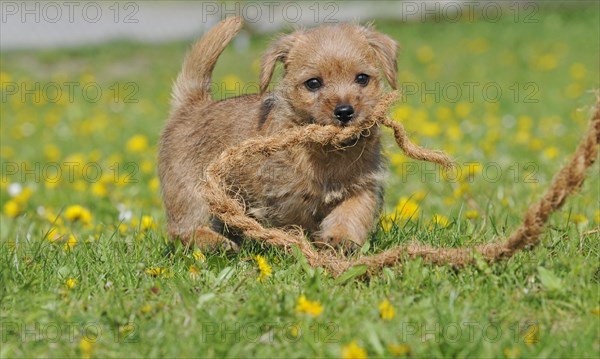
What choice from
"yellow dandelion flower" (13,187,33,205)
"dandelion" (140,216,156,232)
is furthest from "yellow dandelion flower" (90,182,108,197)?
"dandelion" (140,216,156,232)

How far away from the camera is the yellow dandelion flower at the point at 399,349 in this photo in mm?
2404

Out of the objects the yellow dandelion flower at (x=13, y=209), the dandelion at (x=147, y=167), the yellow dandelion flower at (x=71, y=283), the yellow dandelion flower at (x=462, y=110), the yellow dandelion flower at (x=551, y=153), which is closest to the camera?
the yellow dandelion flower at (x=71, y=283)

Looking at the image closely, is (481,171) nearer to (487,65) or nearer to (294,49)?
(294,49)

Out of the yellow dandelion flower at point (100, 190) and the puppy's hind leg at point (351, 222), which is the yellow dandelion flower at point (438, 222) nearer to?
the puppy's hind leg at point (351, 222)

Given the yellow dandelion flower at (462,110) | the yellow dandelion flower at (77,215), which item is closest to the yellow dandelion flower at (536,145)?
the yellow dandelion flower at (462,110)

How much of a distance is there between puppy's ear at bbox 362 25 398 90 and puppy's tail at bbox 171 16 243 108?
77 centimetres

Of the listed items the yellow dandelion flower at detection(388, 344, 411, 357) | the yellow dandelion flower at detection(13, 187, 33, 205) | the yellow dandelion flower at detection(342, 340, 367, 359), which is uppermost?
the yellow dandelion flower at detection(342, 340, 367, 359)

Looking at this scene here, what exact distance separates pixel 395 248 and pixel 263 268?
1.63 ft

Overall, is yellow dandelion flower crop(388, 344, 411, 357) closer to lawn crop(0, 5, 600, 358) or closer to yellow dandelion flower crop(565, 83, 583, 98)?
lawn crop(0, 5, 600, 358)

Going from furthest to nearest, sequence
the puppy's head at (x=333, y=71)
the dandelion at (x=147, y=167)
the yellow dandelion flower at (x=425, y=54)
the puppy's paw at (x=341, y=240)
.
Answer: the yellow dandelion flower at (x=425, y=54) < the dandelion at (x=147, y=167) < the puppy's head at (x=333, y=71) < the puppy's paw at (x=341, y=240)

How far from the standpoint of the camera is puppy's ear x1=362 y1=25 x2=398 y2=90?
4.13 m

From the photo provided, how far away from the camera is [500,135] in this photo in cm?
730

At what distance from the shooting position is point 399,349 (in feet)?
7.90

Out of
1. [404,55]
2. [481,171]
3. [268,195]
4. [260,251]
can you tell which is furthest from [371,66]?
[404,55]
